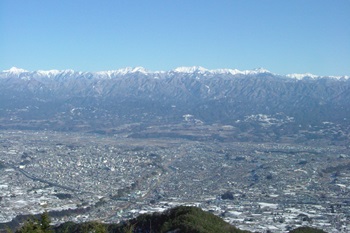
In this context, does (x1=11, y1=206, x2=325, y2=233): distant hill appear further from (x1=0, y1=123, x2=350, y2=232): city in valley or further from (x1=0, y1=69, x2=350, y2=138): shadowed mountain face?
(x1=0, y1=69, x2=350, y2=138): shadowed mountain face

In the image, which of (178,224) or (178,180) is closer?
(178,224)

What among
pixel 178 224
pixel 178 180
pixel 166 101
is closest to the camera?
pixel 178 224

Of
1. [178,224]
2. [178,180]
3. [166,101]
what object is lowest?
[178,180]

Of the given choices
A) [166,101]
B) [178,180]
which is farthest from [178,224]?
[166,101]

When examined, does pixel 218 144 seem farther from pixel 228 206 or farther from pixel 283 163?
pixel 228 206

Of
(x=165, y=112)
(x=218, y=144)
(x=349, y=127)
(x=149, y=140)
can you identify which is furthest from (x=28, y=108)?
(x=349, y=127)

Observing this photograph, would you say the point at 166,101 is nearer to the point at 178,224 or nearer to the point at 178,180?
the point at 178,180
